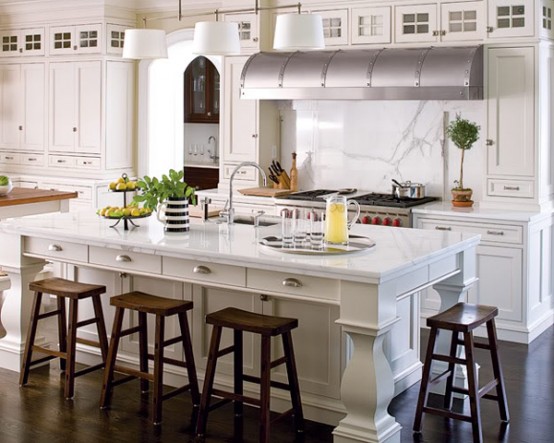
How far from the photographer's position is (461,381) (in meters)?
4.94

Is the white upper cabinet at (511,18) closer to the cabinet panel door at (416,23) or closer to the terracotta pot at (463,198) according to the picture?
the cabinet panel door at (416,23)

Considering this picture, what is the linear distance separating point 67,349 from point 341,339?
1.62 meters

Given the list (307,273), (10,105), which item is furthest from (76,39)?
(307,273)

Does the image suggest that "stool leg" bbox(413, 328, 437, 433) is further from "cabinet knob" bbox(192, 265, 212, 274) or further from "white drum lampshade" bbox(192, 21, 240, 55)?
"white drum lampshade" bbox(192, 21, 240, 55)

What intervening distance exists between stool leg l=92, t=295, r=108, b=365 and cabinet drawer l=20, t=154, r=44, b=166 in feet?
14.1

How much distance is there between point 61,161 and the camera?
28.9ft

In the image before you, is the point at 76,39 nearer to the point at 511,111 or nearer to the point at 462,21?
the point at 462,21

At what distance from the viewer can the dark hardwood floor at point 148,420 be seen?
4.33m

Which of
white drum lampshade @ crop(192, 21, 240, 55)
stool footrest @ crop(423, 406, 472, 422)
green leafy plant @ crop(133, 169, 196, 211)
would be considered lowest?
stool footrest @ crop(423, 406, 472, 422)

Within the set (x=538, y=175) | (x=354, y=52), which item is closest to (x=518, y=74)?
(x=538, y=175)

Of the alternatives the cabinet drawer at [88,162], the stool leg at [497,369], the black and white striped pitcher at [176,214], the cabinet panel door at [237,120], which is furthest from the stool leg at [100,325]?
the cabinet drawer at [88,162]

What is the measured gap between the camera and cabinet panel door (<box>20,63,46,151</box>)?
29.2ft

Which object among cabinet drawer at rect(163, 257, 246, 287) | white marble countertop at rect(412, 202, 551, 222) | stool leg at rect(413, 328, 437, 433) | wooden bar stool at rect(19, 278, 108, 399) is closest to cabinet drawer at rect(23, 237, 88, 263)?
wooden bar stool at rect(19, 278, 108, 399)

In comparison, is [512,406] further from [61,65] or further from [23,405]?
[61,65]
